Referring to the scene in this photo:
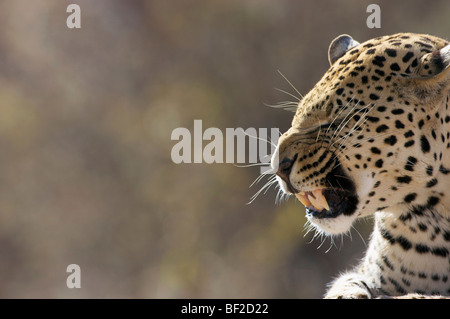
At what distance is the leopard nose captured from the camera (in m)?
4.27

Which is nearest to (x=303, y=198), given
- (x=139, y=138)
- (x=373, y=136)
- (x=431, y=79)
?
(x=373, y=136)

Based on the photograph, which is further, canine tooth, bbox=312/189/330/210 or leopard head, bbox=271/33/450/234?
canine tooth, bbox=312/189/330/210

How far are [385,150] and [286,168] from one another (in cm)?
57

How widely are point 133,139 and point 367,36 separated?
5.81m

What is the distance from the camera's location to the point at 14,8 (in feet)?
56.6

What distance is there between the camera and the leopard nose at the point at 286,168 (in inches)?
168

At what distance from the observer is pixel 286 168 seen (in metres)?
4.29

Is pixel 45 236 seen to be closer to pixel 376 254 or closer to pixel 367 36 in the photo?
pixel 367 36

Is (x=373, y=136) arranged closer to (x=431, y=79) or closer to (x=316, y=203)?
(x=431, y=79)

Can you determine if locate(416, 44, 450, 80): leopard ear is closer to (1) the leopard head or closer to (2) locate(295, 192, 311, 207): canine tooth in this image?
(1) the leopard head

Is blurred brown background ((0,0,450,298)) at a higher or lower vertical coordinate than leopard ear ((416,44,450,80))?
higher

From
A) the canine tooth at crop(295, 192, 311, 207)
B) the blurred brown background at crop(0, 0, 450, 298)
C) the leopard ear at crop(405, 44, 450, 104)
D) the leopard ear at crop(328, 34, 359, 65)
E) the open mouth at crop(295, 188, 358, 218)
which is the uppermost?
the blurred brown background at crop(0, 0, 450, 298)

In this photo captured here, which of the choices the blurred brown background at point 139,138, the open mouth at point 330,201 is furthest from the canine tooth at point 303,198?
the blurred brown background at point 139,138

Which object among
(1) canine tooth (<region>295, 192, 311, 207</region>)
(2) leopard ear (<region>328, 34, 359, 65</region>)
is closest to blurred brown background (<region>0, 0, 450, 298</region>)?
(2) leopard ear (<region>328, 34, 359, 65</region>)
